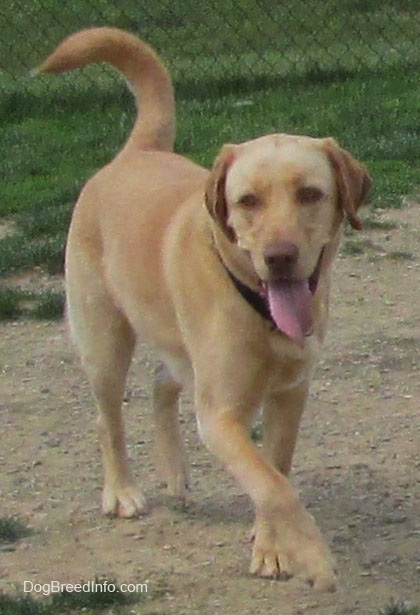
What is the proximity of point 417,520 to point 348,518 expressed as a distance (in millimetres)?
188

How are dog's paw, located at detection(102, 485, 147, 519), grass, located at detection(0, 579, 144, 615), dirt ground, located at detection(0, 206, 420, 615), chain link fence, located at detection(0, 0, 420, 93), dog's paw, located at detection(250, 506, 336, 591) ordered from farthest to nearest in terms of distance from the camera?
chain link fence, located at detection(0, 0, 420, 93) < dog's paw, located at detection(102, 485, 147, 519) < dirt ground, located at detection(0, 206, 420, 615) < grass, located at detection(0, 579, 144, 615) < dog's paw, located at detection(250, 506, 336, 591)

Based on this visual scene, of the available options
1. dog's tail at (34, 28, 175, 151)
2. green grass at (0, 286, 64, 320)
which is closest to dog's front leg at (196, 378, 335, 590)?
dog's tail at (34, 28, 175, 151)

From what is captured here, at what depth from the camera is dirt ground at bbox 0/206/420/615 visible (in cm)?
391

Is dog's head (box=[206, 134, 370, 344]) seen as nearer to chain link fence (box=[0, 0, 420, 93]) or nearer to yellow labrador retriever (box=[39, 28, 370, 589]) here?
yellow labrador retriever (box=[39, 28, 370, 589])

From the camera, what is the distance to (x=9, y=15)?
1244 centimetres

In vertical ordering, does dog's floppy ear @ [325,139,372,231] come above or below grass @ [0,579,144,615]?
above

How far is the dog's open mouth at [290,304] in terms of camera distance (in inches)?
143

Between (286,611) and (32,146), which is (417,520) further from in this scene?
(32,146)

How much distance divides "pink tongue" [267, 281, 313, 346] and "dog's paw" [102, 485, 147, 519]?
38.7 inches

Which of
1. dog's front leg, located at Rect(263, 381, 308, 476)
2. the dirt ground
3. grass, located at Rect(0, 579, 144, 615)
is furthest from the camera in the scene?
dog's front leg, located at Rect(263, 381, 308, 476)

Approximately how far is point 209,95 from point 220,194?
6.40 m

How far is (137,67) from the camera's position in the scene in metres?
4.71

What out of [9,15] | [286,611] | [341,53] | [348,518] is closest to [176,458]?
[348,518]

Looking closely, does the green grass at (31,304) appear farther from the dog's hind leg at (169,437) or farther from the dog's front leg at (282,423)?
the dog's front leg at (282,423)
